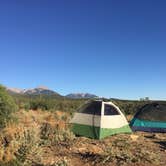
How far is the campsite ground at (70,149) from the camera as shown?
6.71 m

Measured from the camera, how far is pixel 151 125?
41.4 ft

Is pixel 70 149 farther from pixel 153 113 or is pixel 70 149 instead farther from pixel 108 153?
pixel 153 113

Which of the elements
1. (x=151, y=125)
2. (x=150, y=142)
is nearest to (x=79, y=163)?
(x=150, y=142)

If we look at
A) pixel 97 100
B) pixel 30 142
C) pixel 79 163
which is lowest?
pixel 79 163

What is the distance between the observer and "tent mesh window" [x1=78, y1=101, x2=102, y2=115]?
437 inches

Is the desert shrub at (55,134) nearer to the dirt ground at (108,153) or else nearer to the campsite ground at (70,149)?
the campsite ground at (70,149)

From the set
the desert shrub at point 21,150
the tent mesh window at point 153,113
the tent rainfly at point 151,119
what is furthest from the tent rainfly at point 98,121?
the desert shrub at point 21,150

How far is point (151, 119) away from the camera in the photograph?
41.6 feet

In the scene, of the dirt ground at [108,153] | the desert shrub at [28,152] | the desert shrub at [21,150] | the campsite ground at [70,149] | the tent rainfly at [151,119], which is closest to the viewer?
the desert shrub at [21,150]

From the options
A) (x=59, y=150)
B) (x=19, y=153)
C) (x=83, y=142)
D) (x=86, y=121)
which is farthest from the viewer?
(x=86, y=121)

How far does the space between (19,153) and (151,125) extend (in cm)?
746

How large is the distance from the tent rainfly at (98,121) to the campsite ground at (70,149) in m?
0.51

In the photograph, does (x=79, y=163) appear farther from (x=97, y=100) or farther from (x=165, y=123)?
(x=165, y=123)

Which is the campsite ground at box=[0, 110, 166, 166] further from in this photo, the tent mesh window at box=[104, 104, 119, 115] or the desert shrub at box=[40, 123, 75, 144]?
the tent mesh window at box=[104, 104, 119, 115]
